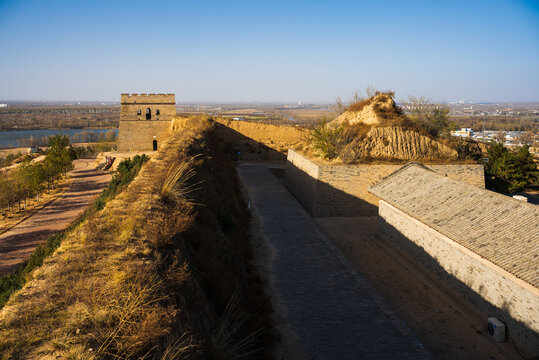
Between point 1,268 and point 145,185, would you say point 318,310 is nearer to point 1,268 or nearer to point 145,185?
point 145,185

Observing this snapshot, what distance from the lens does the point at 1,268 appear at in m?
11.8

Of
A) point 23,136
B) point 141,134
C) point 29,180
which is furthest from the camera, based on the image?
point 23,136

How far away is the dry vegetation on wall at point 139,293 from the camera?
117 inches

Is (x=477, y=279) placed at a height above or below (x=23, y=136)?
below

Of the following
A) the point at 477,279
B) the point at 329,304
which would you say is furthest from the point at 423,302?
the point at 329,304

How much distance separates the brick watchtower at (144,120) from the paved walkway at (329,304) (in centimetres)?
1851

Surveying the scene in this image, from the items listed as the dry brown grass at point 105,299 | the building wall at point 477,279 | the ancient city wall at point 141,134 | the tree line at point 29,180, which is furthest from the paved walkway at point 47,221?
the building wall at point 477,279

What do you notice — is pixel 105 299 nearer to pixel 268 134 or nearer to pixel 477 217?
pixel 477 217

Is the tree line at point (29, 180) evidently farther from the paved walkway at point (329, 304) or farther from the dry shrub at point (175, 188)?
the dry shrub at point (175, 188)

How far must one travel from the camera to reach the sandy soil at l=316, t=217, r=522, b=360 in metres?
6.63

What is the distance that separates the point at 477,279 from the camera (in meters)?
7.62

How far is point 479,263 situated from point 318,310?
3511mm

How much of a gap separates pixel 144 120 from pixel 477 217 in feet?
82.7

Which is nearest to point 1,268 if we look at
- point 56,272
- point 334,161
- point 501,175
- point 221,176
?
point 221,176
